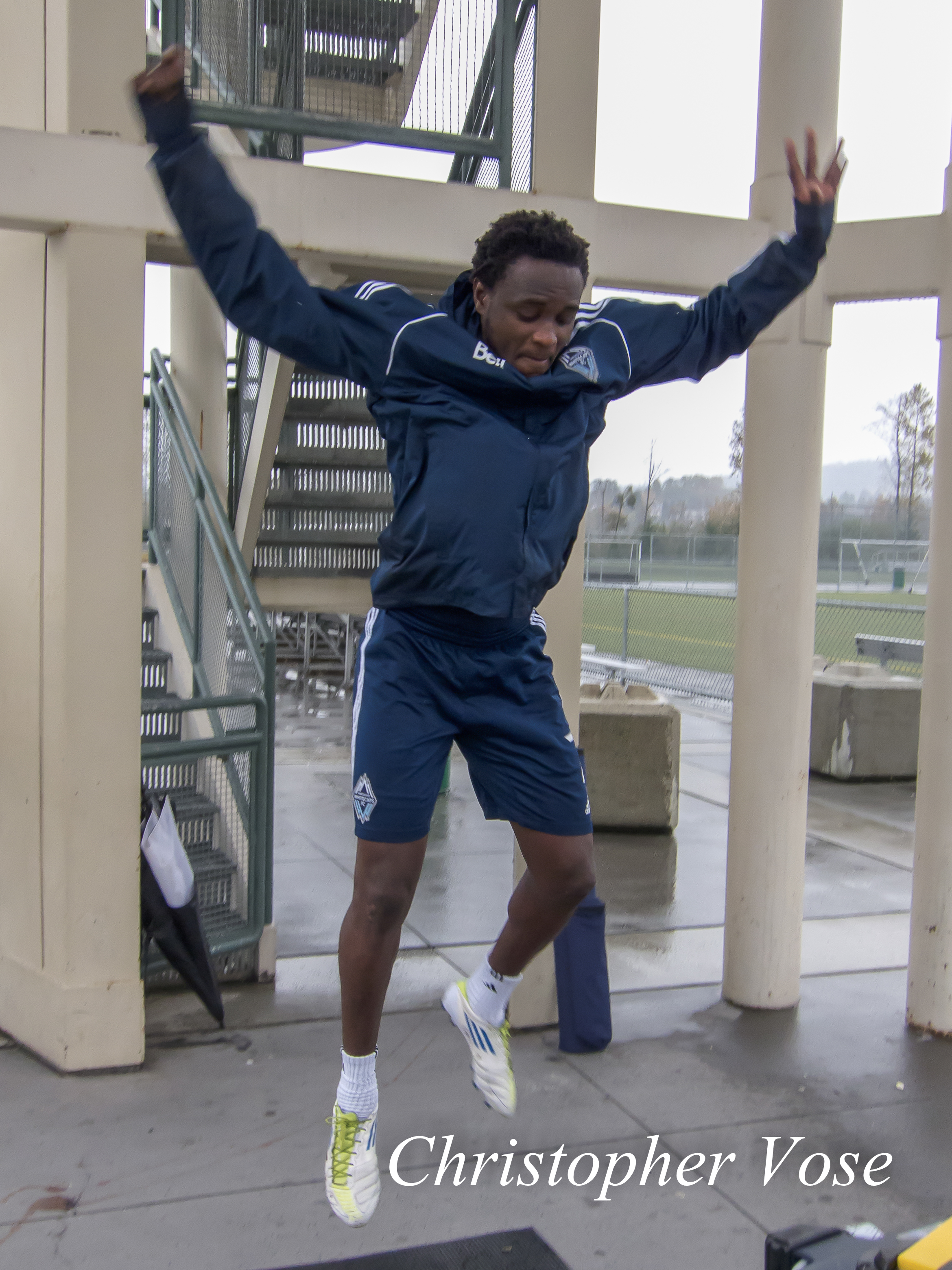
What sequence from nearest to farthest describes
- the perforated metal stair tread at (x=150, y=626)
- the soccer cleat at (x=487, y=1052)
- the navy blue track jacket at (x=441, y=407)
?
the navy blue track jacket at (x=441, y=407) → the soccer cleat at (x=487, y=1052) → the perforated metal stair tread at (x=150, y=626)

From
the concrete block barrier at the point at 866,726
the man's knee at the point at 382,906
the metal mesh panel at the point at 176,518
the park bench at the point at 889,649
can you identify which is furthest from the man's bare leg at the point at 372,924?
the park bench at the point at 889,649

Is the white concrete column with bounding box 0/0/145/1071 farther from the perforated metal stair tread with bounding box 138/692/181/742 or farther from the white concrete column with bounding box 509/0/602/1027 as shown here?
the white concrete column with bounding box 509/0/602/1027

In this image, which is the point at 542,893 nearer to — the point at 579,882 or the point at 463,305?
the point at 579,882

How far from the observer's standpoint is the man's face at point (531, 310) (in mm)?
2773

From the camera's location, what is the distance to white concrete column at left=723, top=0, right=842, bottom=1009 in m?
4.68

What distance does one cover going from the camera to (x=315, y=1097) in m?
4.10

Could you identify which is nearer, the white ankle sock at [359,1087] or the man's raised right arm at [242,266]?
the man's raised right arm at [242,266]

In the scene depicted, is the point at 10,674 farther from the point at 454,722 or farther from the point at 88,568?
the point at 454,722

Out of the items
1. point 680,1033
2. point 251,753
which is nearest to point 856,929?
point 680,1033

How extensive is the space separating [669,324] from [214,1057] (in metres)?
3.03

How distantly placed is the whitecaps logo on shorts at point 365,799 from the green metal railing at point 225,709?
205cm

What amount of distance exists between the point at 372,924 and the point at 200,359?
489 centimetres

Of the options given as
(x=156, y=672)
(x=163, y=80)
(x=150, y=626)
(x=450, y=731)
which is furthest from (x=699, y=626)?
(x=163, y=80)

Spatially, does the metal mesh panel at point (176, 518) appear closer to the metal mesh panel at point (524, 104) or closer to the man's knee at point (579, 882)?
→ the metal mesh panel at point (524, 104)
